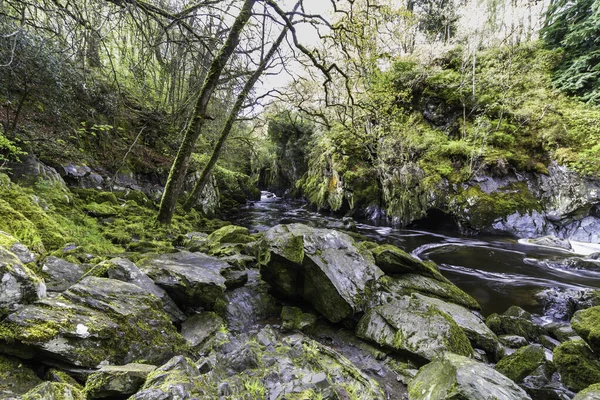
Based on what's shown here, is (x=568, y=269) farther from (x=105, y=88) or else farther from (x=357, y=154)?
(x=105, y=88)

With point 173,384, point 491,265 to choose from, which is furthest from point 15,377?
point 491,265

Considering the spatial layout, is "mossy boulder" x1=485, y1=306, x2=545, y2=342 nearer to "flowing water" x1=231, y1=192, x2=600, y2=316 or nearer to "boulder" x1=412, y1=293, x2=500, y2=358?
"boulder" x1=412, y1=293, x2=500, y2=358

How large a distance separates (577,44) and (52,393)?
20.0 metres

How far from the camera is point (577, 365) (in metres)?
3.00

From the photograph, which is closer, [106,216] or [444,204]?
[106,216]

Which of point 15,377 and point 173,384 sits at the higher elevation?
point 173,384

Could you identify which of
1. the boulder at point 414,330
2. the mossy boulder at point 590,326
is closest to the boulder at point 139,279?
the boulder at point 414,330

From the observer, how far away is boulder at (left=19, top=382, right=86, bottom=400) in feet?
4.25

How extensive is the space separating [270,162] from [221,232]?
2330 centimetres

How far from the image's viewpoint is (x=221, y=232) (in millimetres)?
6668

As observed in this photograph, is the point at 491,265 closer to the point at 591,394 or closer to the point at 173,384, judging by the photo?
the point at 591,394

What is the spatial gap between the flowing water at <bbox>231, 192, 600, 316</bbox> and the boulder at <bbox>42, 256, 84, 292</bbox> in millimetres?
6276

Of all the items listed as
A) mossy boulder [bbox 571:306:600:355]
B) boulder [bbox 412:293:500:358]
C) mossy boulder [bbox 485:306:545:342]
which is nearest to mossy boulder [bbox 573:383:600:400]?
mossy boulder [bbox 571:306:600:355]

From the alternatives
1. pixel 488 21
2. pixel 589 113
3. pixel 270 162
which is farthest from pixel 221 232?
pixel 270 162
